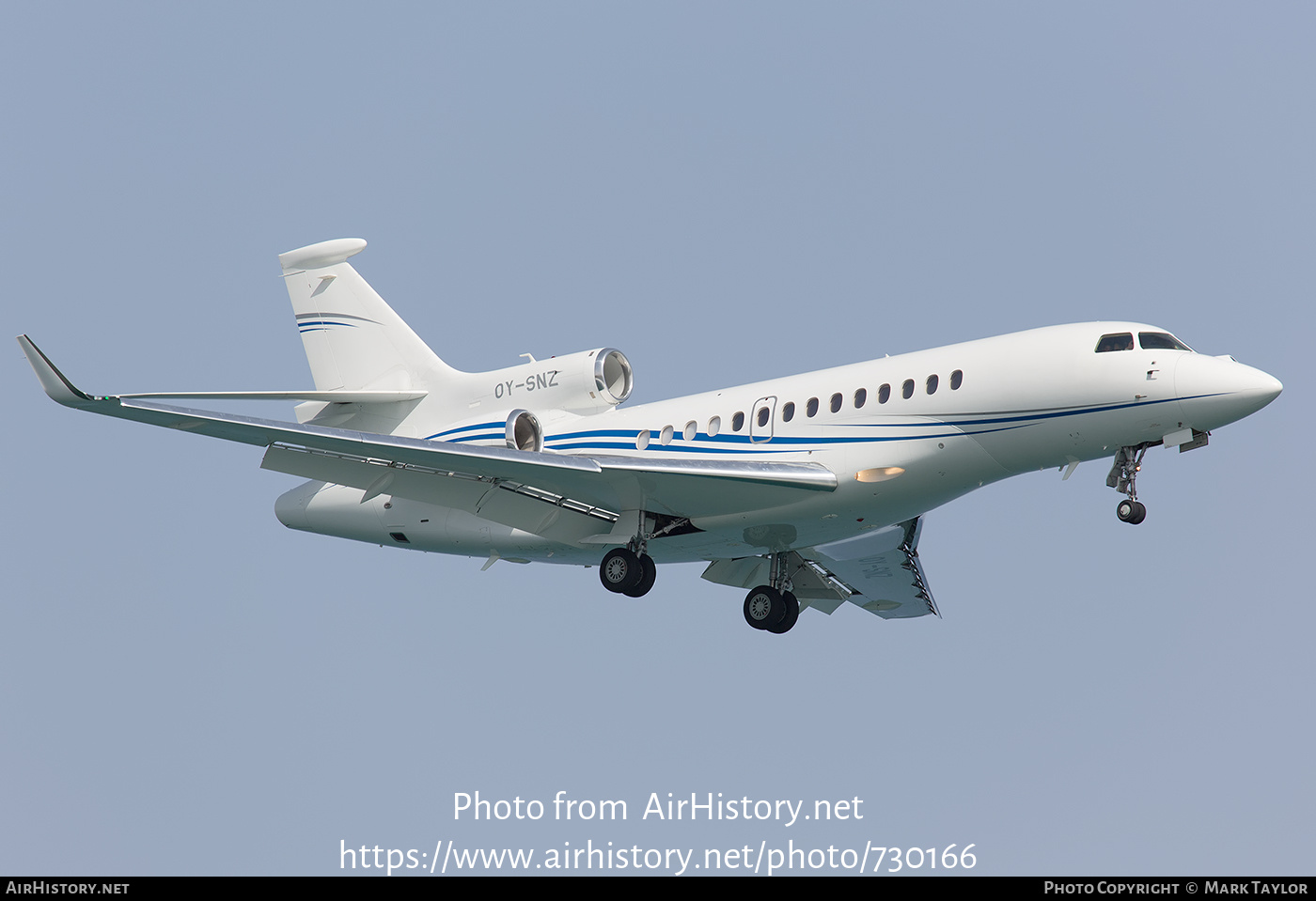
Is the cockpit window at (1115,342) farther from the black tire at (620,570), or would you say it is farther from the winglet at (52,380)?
the winglet at (52,380)

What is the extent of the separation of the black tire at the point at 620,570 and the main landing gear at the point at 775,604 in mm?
3351

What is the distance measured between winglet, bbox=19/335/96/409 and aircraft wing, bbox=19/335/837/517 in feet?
4.23

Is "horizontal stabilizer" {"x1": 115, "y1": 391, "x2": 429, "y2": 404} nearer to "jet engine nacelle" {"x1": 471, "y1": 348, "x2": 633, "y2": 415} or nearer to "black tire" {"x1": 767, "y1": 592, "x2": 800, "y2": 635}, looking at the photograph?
"jet engine nacelle" {"x1": 471, "y1": 348, "x2": 633, "y2": 415}

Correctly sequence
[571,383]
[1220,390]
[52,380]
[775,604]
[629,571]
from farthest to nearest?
[775,604] → [571,383] → [629,571] → [1220,390] → [52,380]

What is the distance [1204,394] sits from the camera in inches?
784

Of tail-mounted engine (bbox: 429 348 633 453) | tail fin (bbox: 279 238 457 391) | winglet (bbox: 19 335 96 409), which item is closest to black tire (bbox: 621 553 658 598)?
tail-mounted engine (bbox: 429 348 633 453)

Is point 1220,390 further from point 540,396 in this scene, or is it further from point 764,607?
point 540,396

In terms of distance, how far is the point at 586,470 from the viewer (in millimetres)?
22094

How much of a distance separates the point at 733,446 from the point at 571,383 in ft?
10.8

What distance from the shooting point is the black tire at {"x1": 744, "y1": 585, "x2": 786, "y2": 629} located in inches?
1008

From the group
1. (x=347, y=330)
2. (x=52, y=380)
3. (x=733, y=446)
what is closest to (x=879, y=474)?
(x=733, y=446)

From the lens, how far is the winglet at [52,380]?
1888cm
